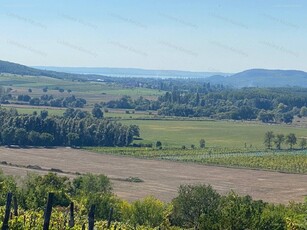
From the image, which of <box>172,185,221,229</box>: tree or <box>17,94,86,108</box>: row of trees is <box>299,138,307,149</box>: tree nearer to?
<box>172,185,221,229</box>: tree

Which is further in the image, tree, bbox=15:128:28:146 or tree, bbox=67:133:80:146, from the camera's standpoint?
tree, bbox=67:133:80:146

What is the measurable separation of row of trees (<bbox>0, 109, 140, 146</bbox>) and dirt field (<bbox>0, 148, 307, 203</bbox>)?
769 centimetres

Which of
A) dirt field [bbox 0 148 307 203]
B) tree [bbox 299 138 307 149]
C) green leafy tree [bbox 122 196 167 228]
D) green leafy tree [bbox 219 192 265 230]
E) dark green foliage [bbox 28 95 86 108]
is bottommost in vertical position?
dirt field [bbox 0 148 307 203]

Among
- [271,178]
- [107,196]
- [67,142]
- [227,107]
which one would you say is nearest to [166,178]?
[271,178]

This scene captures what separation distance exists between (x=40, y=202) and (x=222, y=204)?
13349 mm

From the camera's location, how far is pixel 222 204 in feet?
145

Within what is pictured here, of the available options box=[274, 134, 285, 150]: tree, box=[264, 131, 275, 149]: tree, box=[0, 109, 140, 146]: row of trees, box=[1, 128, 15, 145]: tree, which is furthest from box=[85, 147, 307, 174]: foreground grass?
box=[1, 128, 15, 145]: tree

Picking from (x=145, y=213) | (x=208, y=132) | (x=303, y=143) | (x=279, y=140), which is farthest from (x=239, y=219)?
(x=208, y=132)

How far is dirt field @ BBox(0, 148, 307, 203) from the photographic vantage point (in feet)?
219

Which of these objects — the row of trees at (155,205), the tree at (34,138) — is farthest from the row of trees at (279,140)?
the row of trees at (155,205)

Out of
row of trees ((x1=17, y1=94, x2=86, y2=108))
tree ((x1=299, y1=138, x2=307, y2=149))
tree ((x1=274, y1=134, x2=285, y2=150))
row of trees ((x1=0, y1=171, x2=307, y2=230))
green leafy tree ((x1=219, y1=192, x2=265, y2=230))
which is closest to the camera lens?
green leafy tree ((x1=219, y1=192, x2=265, y2=230))

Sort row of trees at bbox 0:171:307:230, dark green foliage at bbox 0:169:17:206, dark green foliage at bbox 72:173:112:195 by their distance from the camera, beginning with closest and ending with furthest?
row of trees at bbox 0:171:307:230, dark green foliage at bbox 0:169:17:206, dark green foliage at bbox 72:173:112:195

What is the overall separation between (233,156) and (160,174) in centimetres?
2596

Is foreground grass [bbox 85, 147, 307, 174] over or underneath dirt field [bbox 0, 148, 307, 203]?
over
